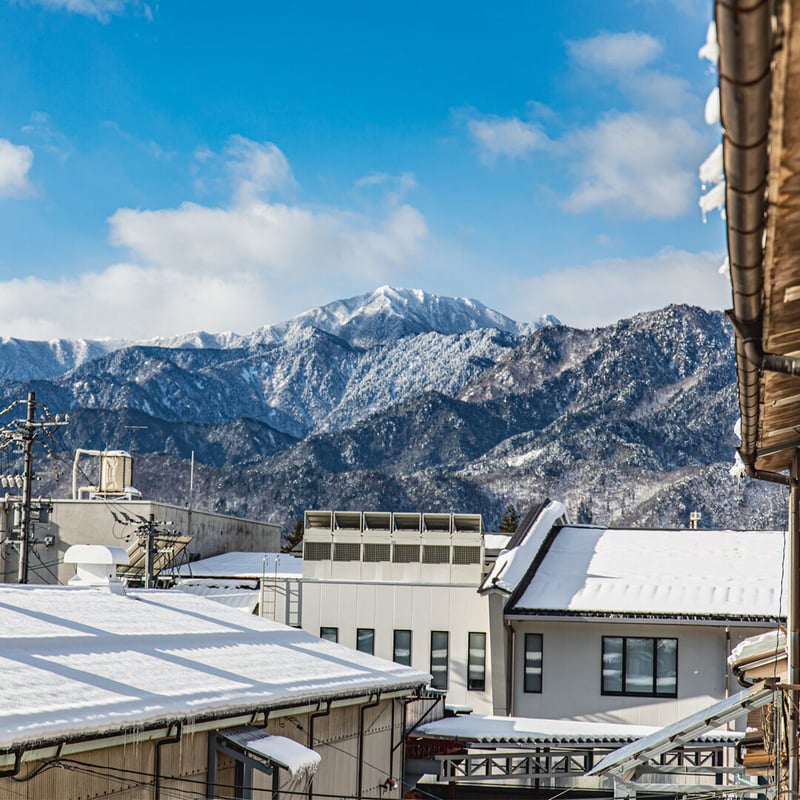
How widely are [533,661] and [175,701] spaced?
813 inches

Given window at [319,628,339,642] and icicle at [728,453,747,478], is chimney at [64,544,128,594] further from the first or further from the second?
window at [319,628,339,642]

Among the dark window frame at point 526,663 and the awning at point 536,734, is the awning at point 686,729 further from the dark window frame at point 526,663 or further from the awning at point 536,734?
the dark window frame at point 526,663

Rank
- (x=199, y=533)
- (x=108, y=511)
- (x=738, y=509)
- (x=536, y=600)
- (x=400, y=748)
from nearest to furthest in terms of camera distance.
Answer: (x=400, y=748), (x=536, y=600), (x=108, y=511), (x=199, y=533), (x=738, y=509)

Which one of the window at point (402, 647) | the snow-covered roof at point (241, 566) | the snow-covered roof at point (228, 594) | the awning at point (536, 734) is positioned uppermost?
the snow-covered roof at point (241, 566)

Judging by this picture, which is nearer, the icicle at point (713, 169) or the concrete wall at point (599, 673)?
the icicle at point (713, 169)

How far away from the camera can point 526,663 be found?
107 feet

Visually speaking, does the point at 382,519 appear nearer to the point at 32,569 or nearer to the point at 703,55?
the point at 32,569

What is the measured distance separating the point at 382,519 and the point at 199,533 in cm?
1640

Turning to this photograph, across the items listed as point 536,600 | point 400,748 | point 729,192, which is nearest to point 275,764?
point 400,748

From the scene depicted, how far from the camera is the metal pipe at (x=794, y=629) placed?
34.1ft

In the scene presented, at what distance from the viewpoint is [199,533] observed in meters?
50.8

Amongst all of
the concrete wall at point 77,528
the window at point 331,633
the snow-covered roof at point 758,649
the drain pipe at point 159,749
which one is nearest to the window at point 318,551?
the window at point 331,633

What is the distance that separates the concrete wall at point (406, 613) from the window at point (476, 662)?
0.46ft

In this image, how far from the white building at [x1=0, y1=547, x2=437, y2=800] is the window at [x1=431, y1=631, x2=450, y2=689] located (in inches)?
396
